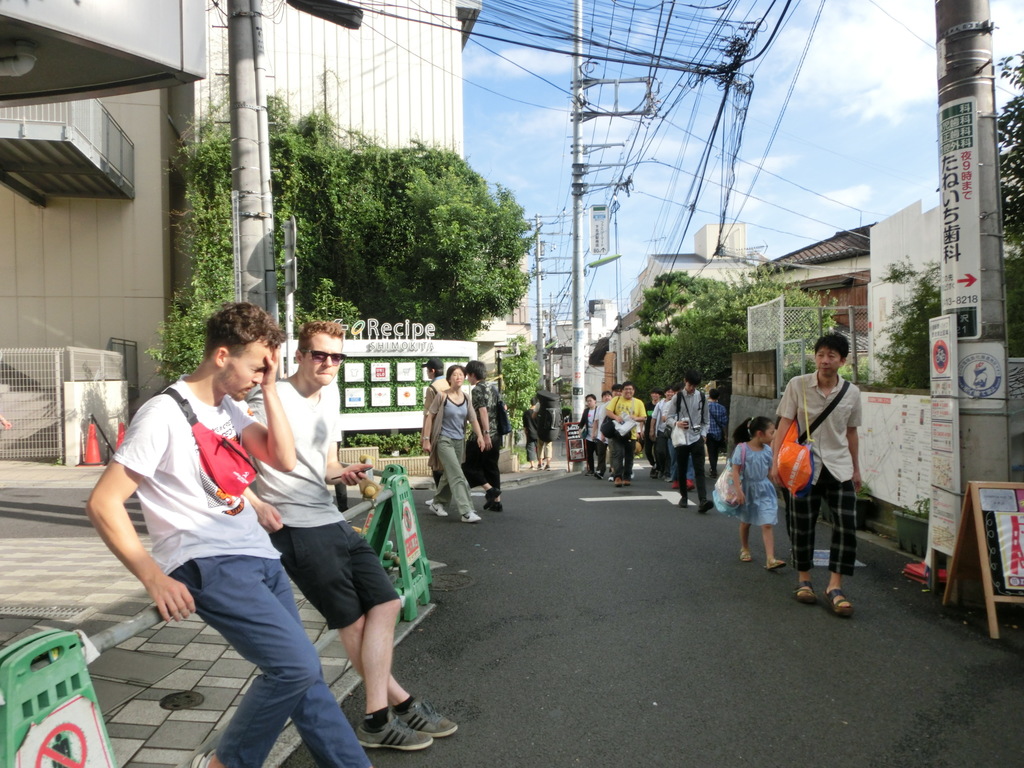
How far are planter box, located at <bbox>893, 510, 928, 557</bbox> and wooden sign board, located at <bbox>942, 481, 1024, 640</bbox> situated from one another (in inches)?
65.7

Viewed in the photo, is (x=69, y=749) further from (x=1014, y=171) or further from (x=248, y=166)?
(x=1014, y=171)

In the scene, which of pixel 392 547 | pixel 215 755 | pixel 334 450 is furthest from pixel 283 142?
pixel 215 755

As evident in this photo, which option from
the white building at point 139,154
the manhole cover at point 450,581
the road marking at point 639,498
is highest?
the white building at point 139,154

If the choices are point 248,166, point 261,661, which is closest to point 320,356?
point 261,661

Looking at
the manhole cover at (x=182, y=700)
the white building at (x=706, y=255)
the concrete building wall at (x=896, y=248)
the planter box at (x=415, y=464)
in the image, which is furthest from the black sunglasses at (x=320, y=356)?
the white building at (x=706, y=255)

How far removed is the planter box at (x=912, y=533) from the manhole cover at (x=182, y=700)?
5851 millimetres

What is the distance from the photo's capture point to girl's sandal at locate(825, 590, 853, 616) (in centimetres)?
519

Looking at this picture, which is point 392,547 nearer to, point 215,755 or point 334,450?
point 334,450

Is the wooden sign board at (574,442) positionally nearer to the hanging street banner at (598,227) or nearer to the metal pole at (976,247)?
the hanging street banner at (598,227)

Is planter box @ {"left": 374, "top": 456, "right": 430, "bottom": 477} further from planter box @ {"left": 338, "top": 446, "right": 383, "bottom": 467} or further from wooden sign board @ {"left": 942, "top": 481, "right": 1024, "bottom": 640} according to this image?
wooden sign board @ {"left": 942, "top": 481, "right": 1024, "bottom": 640}

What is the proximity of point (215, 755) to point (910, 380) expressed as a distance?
32.6 ft

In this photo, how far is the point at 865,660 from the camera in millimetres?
4398

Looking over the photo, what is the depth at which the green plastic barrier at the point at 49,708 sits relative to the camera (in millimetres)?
1822

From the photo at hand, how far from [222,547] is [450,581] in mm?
3909
